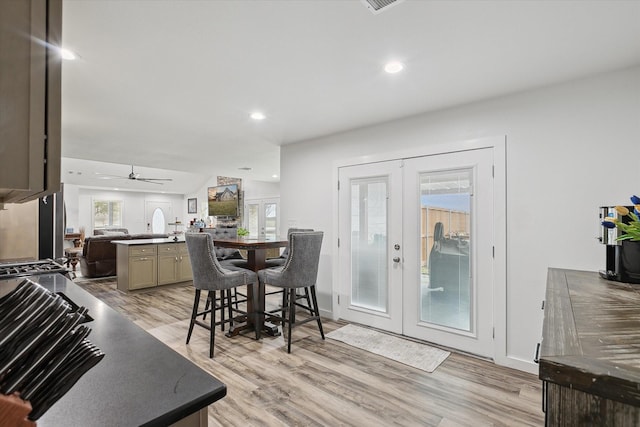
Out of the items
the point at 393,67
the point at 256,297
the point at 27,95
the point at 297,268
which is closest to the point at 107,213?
the point at 256,297

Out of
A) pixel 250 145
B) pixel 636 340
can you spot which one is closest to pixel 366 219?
pixel 250 145

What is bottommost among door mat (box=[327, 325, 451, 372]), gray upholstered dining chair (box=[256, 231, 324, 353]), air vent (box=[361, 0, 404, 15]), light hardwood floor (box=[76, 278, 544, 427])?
light hardwood floor (box=[76, 278, 544, 427])

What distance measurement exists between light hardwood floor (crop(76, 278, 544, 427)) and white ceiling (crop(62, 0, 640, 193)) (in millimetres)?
2372

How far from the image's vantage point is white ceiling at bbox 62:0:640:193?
5.28ft

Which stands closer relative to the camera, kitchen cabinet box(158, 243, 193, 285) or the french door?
the french door

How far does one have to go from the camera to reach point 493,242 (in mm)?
2768

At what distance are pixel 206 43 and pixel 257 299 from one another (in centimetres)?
260

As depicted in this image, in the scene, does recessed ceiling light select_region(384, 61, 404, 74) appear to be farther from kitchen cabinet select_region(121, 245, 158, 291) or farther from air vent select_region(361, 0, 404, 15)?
kitchen cabinet select_region(121, 245, 158, 291)

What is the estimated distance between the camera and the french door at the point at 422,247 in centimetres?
285

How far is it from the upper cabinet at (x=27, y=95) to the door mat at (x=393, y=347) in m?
2.90

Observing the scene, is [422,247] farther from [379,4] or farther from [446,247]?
[379,4]

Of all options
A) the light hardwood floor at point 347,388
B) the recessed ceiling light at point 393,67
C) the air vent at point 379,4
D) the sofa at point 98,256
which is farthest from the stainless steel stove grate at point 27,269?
the sofa at point 98,256

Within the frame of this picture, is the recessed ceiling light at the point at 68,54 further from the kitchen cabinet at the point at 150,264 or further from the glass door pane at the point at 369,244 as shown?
the kitchen cabinet at the point at 150,264

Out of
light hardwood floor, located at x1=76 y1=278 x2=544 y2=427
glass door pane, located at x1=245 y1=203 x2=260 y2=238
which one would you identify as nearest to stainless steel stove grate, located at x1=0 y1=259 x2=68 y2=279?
light hardwood floor, located at x1=76 y1=278 x2=544 y2=427
